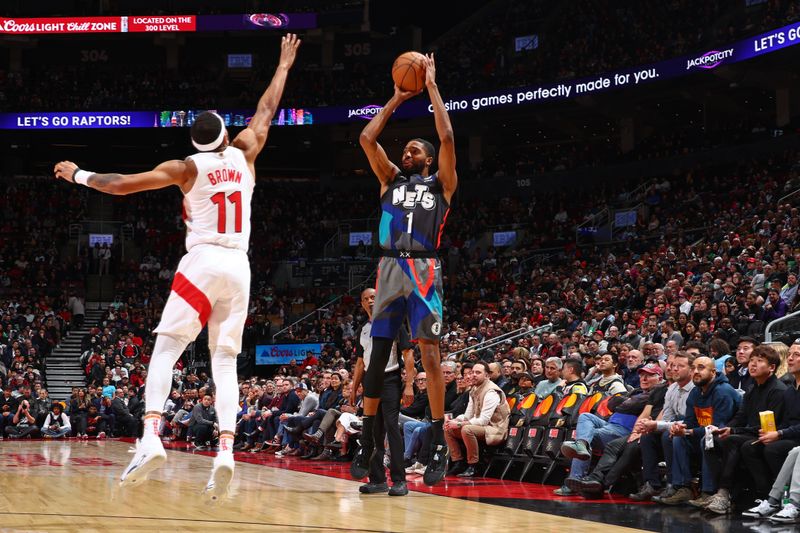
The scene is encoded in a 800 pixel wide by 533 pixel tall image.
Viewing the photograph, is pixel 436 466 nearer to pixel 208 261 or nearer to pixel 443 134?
pixel 443 134

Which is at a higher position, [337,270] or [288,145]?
[288,145]

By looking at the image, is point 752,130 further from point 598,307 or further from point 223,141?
point 223,141

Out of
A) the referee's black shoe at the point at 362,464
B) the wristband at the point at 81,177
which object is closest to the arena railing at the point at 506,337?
the referee's black shoe at the point at 362,464

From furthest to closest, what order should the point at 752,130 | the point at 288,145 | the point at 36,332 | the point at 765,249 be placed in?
the point at 288,145
the point at 752,130
the point at 36,332
the point at 765,249

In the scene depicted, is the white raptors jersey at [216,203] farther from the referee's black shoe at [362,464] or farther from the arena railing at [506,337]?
the arena railing at [506,337]

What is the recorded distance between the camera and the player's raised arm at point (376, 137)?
6.55 metres

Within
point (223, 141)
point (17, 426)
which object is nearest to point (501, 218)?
point (17, 426)

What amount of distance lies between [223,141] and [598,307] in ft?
46.5

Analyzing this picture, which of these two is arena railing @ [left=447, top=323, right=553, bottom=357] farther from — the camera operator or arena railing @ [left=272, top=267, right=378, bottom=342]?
arena railing @ [left=272, top=267, right=378, bottom=342]

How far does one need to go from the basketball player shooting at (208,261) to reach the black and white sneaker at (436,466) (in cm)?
202

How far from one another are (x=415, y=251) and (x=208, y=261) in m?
1.94

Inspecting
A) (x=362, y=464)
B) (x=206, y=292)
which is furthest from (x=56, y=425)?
(x=206, y=292)

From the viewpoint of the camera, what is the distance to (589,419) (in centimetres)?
841

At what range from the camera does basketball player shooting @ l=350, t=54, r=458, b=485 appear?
21.7ft
